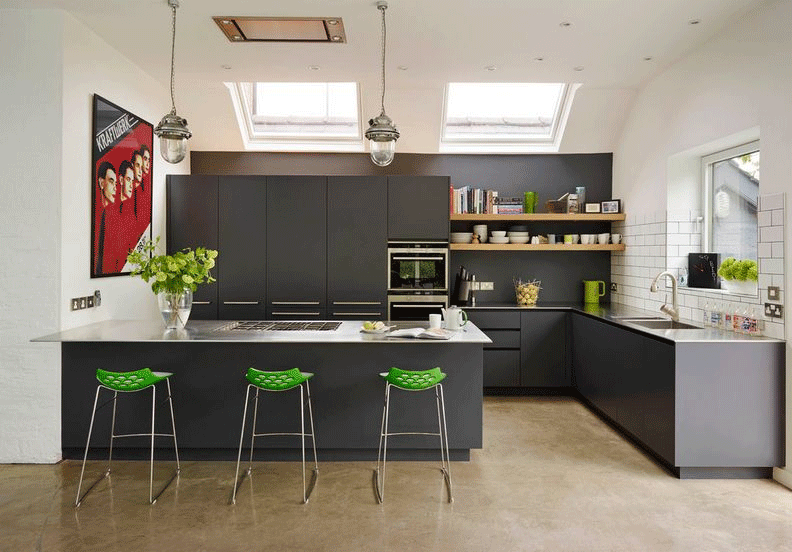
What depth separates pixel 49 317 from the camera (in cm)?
417

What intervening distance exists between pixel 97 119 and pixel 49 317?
1.50 metres

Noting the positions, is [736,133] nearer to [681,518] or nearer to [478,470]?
[681,518]

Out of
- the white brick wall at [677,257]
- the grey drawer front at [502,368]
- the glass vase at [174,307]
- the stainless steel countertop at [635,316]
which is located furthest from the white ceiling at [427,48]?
the grey drawer front at [502,368]

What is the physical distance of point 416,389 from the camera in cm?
358

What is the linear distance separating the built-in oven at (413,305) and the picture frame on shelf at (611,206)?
1.97 m

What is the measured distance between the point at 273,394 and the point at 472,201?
320cm

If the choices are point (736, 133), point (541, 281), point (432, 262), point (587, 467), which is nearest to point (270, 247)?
point (432, 262)

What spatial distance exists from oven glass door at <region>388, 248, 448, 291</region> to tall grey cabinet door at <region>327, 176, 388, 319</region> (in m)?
0.11

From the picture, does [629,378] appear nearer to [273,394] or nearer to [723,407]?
[723,407]

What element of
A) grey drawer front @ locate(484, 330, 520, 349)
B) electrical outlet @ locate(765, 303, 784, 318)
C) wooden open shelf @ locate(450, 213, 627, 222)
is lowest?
grey drawer front @ locate(484, 330, 520, 349)

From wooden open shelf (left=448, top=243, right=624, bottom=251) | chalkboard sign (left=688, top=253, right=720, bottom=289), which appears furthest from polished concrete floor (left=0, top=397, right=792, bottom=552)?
wooden open shelf (left=448, top=243, right=624, bottom=251)

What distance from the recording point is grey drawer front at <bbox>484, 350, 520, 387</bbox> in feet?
20.2

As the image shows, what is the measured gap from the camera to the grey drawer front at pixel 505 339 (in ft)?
20.2

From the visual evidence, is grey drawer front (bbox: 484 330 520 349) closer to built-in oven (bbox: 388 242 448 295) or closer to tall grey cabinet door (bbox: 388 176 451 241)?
built-in oven (bbox: 388 242 448 295)
